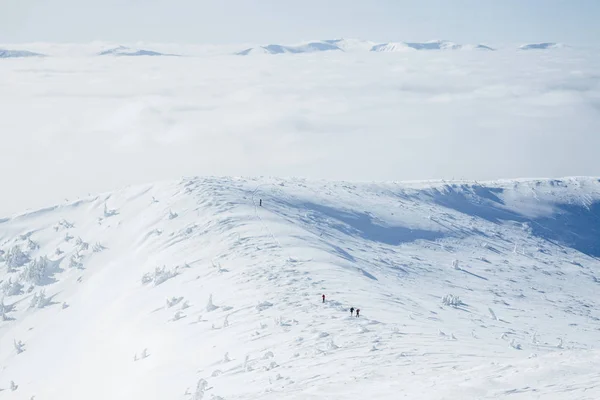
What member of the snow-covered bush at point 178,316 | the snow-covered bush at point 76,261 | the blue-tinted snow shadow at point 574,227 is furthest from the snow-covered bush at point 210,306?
the blue-tinted snow shadow at point 574,227

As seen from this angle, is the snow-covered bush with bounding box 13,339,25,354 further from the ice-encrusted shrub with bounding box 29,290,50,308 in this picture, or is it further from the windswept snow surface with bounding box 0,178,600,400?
the ice-encrusted shrub with bounding box 29,290,50,308

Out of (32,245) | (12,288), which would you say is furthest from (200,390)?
(32,245)

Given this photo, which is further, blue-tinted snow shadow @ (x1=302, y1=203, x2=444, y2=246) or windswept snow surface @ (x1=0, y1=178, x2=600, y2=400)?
blue-tinted snow shadow @ (x1=302, y1=203, x2=444, y2=246)

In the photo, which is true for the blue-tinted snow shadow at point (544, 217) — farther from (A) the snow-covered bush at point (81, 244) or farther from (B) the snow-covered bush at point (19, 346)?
(B) the snow-covered bush at point (19, 346)

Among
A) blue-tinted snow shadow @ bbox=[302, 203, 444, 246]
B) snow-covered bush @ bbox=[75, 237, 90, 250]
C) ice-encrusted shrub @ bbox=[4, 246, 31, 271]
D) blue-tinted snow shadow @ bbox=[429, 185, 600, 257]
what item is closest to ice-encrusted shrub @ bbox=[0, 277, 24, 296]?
ice-encrusted shrub @ bbox=[4, 246, 31, 271]

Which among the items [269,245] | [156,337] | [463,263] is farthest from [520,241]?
[156,337]

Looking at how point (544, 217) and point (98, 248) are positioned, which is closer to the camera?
point (98, 248)

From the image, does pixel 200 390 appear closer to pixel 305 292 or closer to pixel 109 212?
pixel 305 292
